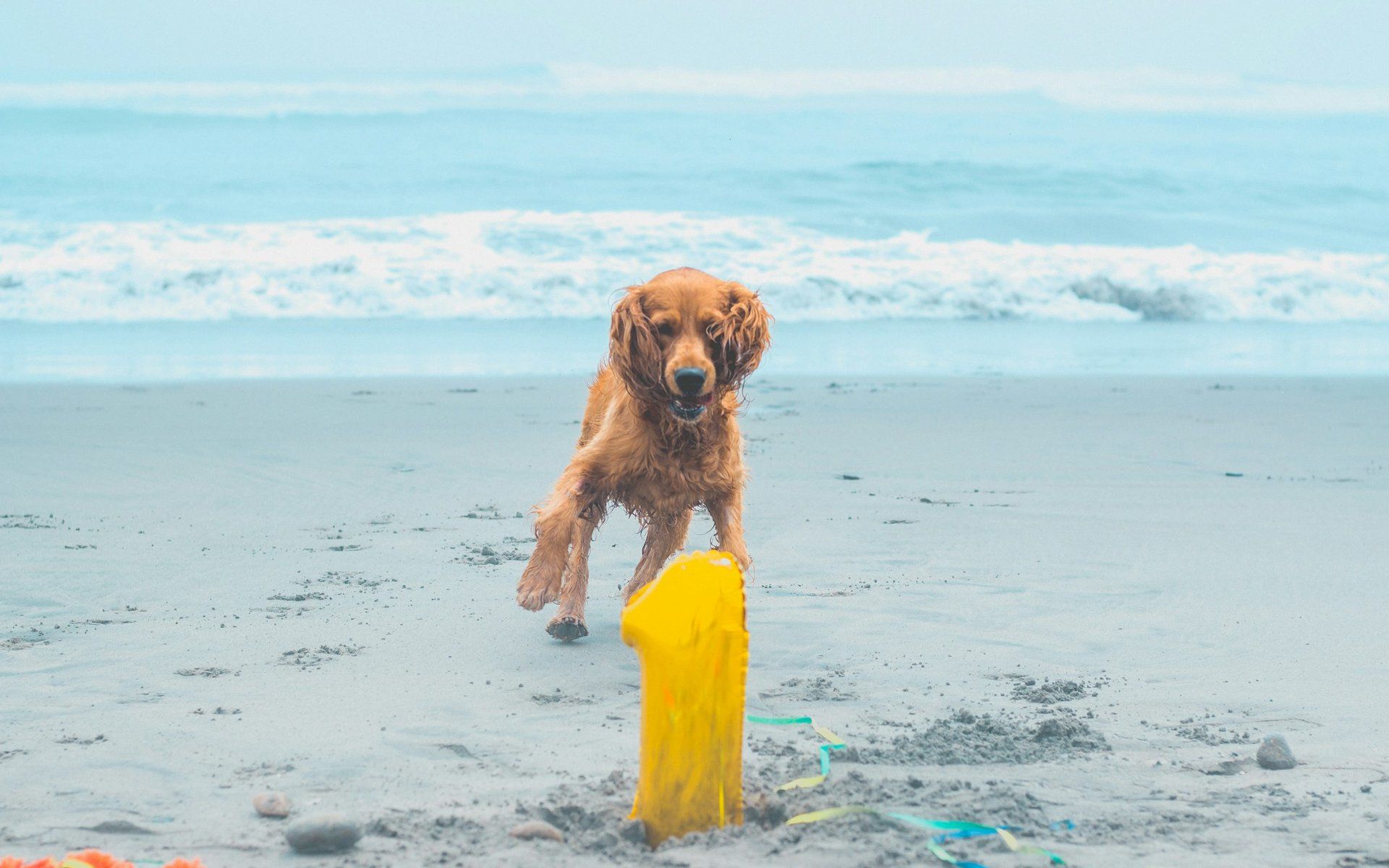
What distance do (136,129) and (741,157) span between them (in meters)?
17.0

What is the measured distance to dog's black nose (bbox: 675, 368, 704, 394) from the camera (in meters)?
3.84

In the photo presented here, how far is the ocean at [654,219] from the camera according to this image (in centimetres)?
1662

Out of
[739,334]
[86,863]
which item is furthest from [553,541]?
[86,863]

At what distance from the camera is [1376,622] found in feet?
15.3

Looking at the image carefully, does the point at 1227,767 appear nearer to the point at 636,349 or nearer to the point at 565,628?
the point at 636,349

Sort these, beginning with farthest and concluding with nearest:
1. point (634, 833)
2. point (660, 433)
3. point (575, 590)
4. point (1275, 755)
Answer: point (575, 590) < point (660, 433) < point (1275, 755) < point (634, 833)

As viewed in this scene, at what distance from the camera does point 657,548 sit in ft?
16.7

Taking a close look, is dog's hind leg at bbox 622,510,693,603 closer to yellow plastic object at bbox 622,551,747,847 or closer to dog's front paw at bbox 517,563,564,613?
dog's front paw at bbox 517,563,564,613

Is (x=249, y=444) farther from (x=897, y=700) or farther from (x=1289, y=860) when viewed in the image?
(x=1289, y=860)

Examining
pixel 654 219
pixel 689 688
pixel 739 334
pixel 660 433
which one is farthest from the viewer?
pixel 654 219

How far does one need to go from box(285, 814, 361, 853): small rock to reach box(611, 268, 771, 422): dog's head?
5.33ft

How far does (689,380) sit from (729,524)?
0.78 meters

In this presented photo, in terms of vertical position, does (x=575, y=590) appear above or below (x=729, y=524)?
below

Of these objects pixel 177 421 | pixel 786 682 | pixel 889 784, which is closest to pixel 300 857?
→ pixel 889 784
